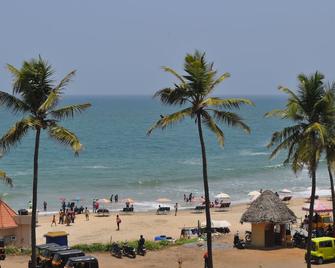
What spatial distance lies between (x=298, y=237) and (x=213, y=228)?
286 inches

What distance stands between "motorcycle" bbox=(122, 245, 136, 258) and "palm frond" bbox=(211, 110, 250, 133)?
1426 centimetres

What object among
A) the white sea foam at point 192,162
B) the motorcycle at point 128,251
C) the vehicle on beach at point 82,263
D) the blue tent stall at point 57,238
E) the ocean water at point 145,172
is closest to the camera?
the vehicle on beach at point 82,263

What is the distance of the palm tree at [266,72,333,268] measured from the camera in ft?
70.4

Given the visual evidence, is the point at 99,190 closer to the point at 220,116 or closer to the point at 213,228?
the point at 213,228

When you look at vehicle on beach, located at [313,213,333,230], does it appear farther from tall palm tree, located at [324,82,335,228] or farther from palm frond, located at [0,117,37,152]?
palm frond, located at [0,117,37,152]

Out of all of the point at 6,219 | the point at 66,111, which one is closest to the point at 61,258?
the point at 66,111

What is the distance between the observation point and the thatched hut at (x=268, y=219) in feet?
112

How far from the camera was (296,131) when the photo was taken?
22406mm

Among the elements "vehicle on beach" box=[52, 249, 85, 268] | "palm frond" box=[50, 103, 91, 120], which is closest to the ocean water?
"vehicle on beach" box=[52, 249, 85, 268]

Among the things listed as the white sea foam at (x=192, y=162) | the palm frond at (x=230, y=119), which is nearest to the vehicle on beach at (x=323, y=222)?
the palm frond at (x=230, y=119)

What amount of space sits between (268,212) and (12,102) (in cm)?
1833

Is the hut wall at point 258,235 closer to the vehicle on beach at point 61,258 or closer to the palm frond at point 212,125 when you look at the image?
the vehicle on beach at point 61,258

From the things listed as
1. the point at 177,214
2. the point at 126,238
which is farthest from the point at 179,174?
the point at 126,238

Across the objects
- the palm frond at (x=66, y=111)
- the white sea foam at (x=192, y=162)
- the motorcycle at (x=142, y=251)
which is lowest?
the motorcycle at (x=142, y=251)
